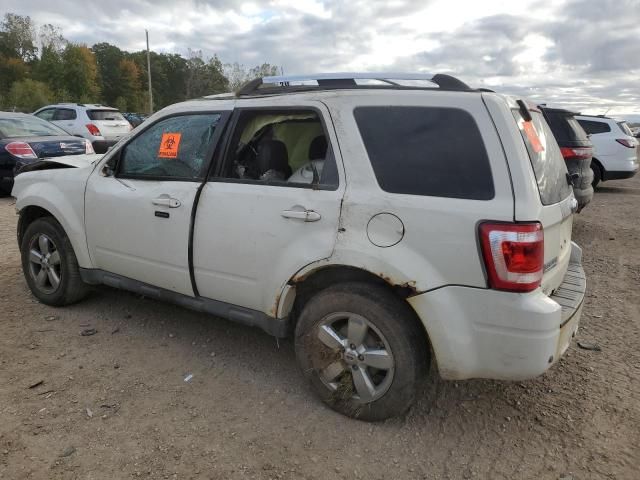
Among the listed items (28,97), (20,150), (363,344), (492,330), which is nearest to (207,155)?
(363,344)

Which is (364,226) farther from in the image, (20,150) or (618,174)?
(618,174)

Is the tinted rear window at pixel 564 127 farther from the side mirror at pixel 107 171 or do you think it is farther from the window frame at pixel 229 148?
the side mirror at pixel 107 171

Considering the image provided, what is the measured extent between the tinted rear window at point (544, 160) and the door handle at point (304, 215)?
1093 millimetres

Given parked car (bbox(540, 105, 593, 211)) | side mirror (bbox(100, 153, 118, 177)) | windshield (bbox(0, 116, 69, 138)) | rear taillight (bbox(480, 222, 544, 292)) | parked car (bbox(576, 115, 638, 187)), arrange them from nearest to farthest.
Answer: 1. rear taillight (bbox(480, 222, 544, 292))
2. side mirror (bbox(100, 153, 118, 177))
3. parked car (bbox(540, 105, 593, 211))
4. windshield (bbox(0, 116, 69, 138))
5. parked car (bbox(576, 115, 638, 187))

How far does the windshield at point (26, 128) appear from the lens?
365 inches

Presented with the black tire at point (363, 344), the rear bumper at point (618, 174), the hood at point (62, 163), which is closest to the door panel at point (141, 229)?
the hood at point (62, 163)

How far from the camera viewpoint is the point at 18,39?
7550 centimetres

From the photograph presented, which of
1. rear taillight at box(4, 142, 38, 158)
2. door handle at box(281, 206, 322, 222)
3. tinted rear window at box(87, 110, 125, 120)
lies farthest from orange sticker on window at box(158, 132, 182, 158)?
tinted rear window at box(87, 110, 125, 120)

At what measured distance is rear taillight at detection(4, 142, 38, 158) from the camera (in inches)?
346

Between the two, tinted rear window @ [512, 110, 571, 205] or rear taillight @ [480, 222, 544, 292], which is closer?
rear taillight @ [480, 222, 544, 292]

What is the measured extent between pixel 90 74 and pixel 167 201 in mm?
75776

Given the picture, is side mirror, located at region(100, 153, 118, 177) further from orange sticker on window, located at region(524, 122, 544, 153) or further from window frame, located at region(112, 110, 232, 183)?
orange sticker on window, located at region(524, 122, 544, 153)

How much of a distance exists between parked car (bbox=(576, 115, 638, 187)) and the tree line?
3911cm

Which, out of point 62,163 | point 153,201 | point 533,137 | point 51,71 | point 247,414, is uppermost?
point 51,71
